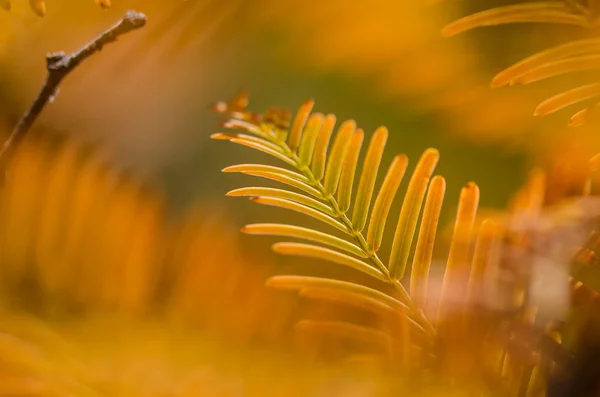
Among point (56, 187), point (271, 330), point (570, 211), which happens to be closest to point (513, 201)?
point (570, 211)

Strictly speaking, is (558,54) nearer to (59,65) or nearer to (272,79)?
(272,79)

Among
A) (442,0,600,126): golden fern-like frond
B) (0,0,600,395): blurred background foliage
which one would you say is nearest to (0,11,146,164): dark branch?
(0,0,600,395): blurred background foliage

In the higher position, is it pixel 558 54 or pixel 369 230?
pixel 558 54

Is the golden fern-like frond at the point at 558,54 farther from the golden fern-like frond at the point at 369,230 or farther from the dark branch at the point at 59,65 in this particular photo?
the dark branch at the point at 59,65

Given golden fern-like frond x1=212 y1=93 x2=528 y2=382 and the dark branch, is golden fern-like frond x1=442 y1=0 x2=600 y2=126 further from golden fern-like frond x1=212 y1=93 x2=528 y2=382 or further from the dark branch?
the dark branch

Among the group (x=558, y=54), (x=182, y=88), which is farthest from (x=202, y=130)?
(x=558, y=54)
